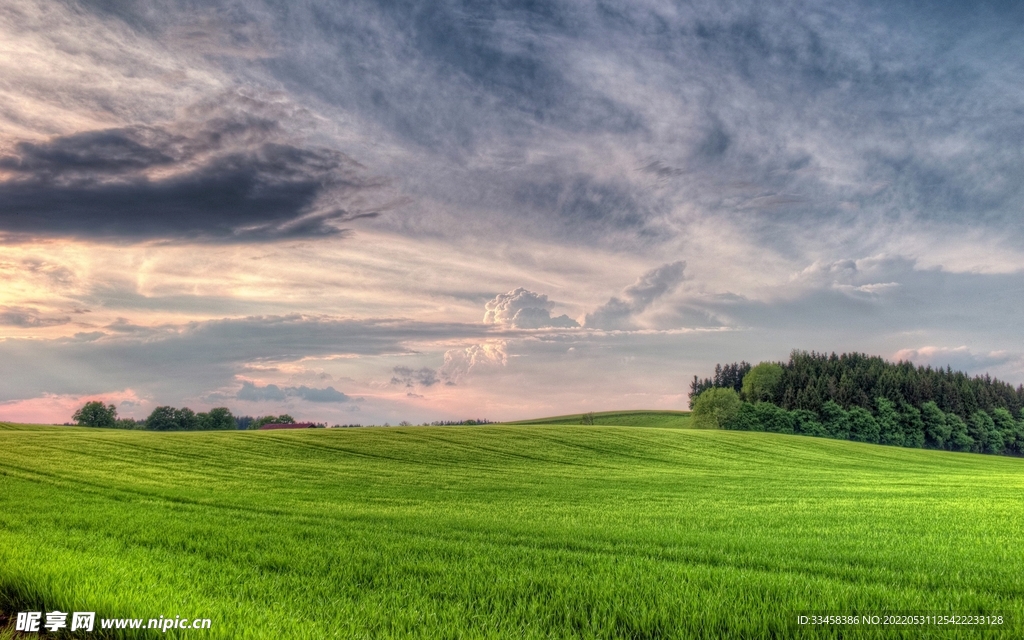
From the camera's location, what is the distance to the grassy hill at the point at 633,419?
133 metres

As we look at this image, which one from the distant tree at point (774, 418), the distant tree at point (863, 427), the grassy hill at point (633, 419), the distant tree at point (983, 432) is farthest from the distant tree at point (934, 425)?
the grassy hill at point (633, 419)

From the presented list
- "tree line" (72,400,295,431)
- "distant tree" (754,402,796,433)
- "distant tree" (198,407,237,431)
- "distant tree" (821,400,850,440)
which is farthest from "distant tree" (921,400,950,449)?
"distant tree" (198,407,237,431)

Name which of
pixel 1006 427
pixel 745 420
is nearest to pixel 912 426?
pixel 1006 427

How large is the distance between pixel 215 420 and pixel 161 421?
453 inches

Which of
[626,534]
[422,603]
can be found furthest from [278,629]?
[626,534]

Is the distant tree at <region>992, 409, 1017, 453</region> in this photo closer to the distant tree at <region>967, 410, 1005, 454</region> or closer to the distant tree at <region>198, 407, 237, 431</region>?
the distant tree at <region>967, 410, 1005, 454</region>

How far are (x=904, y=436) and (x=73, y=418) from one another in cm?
17309

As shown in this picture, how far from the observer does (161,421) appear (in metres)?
139

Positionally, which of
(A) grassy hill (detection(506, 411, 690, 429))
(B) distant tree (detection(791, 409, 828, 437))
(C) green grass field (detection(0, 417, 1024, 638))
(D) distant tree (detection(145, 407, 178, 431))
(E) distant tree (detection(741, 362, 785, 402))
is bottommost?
(D) distant tree (detection(145, 407, 178, 431))

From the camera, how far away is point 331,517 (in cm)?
1501

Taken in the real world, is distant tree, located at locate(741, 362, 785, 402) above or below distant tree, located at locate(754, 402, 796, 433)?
above

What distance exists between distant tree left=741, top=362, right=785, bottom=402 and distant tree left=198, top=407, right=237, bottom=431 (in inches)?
4859

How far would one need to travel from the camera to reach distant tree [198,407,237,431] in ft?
469

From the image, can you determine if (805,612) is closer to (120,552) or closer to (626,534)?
(626,534)
